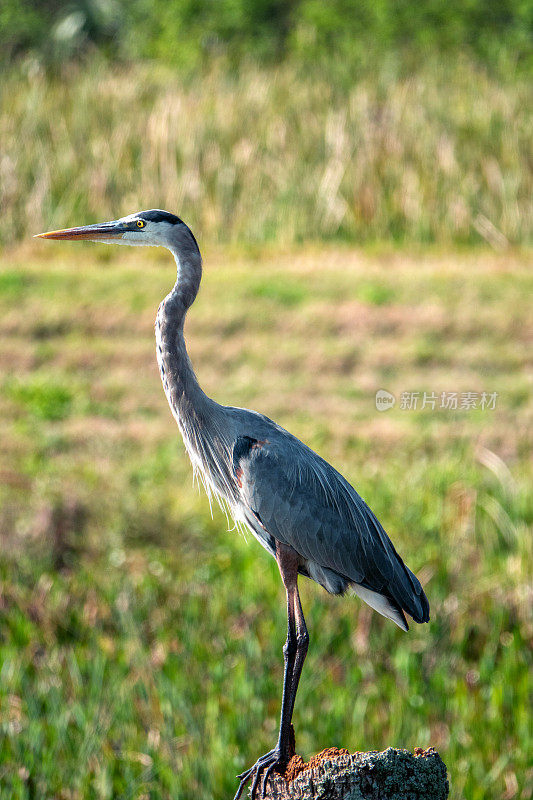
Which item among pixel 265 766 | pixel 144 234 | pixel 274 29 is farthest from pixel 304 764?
pixel 274 29

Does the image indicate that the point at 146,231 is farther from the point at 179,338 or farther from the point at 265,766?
the point at 265,766

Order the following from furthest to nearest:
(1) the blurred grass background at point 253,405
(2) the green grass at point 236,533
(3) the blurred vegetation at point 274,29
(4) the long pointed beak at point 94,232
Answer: (3) the blurred vegetation at point 274,29 < (1) the blurred grass background at point 253,405 < (2) the green grass at point 236,533 < (4) the long pointed beak at point 94,232

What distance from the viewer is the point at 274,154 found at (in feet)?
25.7

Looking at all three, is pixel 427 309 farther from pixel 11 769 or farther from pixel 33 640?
pixel 11 769

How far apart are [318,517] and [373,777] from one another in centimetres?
38

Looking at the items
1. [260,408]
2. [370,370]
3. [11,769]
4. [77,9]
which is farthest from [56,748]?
[77,9]

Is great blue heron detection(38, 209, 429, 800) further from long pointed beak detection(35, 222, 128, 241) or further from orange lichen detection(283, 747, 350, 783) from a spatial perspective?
long pointed beak detection(35, 222, 128, 241)

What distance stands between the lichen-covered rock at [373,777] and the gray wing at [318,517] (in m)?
0.23

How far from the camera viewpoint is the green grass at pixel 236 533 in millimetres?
3484

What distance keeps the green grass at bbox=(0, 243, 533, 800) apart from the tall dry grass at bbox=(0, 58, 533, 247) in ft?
1.57

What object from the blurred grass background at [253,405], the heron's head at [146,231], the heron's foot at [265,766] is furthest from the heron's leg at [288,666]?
the blurred grass background at [253,405]

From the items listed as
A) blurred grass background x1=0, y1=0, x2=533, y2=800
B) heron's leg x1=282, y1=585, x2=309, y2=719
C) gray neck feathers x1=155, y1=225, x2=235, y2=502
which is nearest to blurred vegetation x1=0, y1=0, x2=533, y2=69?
blurred grass background x1=0, y1=0, x2=533, y2=800

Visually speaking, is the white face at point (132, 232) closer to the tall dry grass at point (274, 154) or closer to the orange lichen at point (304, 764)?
the orange lichen at point (304, 764)

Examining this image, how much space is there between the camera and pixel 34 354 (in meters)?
7.07
